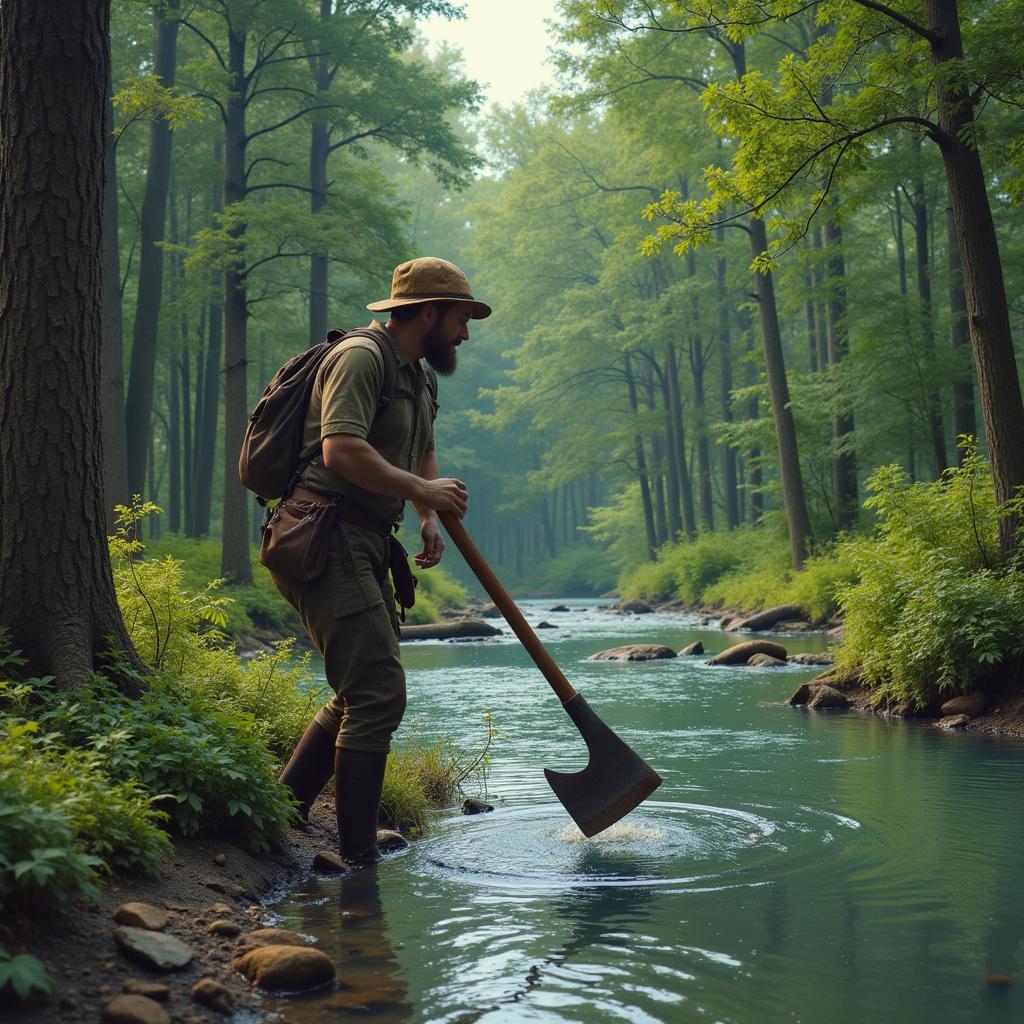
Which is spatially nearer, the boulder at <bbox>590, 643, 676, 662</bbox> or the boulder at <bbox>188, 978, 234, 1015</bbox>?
the boulder at <bbox>188, 978, 234, 1015</bbox>

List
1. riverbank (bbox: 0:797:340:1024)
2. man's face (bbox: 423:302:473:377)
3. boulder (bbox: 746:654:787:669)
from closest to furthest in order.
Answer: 1. riverbank (bbox: 0:797:340:1024)
2. man's face (bbox: 423:302:473:377)
3. boulder (bbox: 746:654:787:669)

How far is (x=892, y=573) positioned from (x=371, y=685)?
254 inches

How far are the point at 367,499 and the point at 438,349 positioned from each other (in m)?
0.72

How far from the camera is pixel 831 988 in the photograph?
3131 mm

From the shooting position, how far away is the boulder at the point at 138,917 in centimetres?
321

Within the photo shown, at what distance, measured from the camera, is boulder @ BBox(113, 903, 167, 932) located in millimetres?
3213

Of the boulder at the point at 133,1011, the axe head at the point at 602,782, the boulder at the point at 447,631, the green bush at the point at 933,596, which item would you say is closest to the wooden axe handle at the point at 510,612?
the axe head at the point at 602,782

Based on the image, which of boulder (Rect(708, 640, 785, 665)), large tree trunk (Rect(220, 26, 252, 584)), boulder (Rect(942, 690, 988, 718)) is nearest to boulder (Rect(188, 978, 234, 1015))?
boulder (Rect(942, 690, 988, 718))

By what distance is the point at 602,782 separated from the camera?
15.8 ft

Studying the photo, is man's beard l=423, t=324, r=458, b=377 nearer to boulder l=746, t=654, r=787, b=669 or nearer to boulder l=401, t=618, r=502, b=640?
boulder l=746, t=654, r=787, b=669

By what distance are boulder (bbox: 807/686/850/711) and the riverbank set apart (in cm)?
626

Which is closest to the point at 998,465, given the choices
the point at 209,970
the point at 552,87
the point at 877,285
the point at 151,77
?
the point at 209,970

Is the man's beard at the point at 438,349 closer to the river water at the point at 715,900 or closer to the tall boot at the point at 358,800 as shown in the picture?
the tall boot at the point at 358,800

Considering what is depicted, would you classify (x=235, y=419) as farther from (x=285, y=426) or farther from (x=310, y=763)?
(x=285, y=426)
